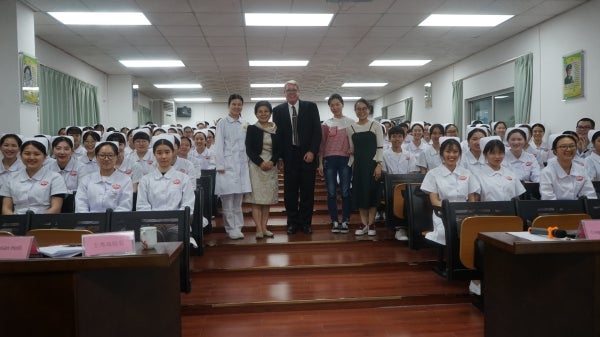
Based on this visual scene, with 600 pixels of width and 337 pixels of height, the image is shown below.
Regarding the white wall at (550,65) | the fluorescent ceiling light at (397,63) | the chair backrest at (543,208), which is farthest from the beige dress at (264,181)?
the fluorescent ceiling light at (397,63)

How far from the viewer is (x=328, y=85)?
43.0 ft

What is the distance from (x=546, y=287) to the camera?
1.85 meters

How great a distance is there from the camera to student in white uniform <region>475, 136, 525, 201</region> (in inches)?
140

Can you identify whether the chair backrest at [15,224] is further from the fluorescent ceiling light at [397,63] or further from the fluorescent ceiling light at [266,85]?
the fluorescent ceiling light at [266,85]

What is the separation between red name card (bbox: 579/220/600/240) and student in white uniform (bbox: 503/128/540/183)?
2.80m

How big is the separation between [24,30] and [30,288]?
5310 mm

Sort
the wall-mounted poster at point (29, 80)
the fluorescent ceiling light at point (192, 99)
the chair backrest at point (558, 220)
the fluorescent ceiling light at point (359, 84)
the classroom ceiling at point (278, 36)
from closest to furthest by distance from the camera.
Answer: the chair backrest at point (558, 220)
the wall-mounted poster at point (29, 80)
the classroom ceiling at point (278, 36)
the fluorescent ceiling light at point (359, 84)
the fluorescent ceiling light at point (192, 99)

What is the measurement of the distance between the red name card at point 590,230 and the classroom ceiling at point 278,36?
4196 mm

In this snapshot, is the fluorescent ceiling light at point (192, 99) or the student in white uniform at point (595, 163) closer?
the student in white uniform at point (595, 163)

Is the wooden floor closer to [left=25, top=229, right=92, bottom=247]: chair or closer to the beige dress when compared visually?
the beige dress

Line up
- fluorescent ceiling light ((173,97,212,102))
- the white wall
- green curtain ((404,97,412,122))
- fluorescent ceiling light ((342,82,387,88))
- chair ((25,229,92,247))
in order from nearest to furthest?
1. chair ((25,229,92,247))
2. the white wall
3. fluorescent ceiling light ((342,82,387,88))
4. green curtain ((404,97,412,122))
5. fluorescent ceiling light ((173,97,212,102))

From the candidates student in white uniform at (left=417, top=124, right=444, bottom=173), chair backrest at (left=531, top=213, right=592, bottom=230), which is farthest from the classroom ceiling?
chair backrest at (left=531, top=213, right=592, bottom=230)

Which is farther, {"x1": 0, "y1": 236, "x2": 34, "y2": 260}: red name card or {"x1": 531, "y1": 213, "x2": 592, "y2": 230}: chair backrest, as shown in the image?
{"x1": 531, "y1": 213, "x2": 592, "y2": 230}: chair backrest

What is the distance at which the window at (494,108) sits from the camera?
27.5 ft
